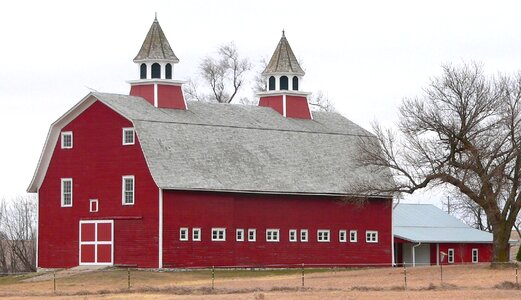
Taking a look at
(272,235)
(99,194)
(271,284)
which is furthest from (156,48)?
(271,284)

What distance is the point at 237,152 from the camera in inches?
2881

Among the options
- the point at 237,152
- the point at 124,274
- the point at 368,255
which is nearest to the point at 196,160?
the point at 237,152

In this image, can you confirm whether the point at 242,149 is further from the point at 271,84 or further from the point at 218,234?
the point at 271,84

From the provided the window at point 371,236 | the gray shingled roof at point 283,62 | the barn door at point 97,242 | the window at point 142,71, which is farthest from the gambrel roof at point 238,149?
the barn door at point 97,242

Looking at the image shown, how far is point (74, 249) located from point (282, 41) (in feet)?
62.2

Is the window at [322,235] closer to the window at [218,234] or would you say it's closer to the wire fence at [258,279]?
the wire fence at [258,279]

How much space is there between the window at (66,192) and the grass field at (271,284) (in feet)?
13.6

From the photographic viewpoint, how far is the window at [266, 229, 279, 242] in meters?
73.3

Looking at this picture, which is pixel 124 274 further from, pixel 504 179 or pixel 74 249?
pixel 504 179

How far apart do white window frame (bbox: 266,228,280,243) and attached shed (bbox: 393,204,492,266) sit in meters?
11.2

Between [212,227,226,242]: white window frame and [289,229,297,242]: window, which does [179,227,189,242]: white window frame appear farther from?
[289,229,297,242]: window

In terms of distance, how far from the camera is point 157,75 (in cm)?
7444

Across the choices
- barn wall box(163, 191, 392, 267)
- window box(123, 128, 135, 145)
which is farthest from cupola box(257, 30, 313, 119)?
window box(123, 128, 135, 145)

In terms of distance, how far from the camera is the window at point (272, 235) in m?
73.3
